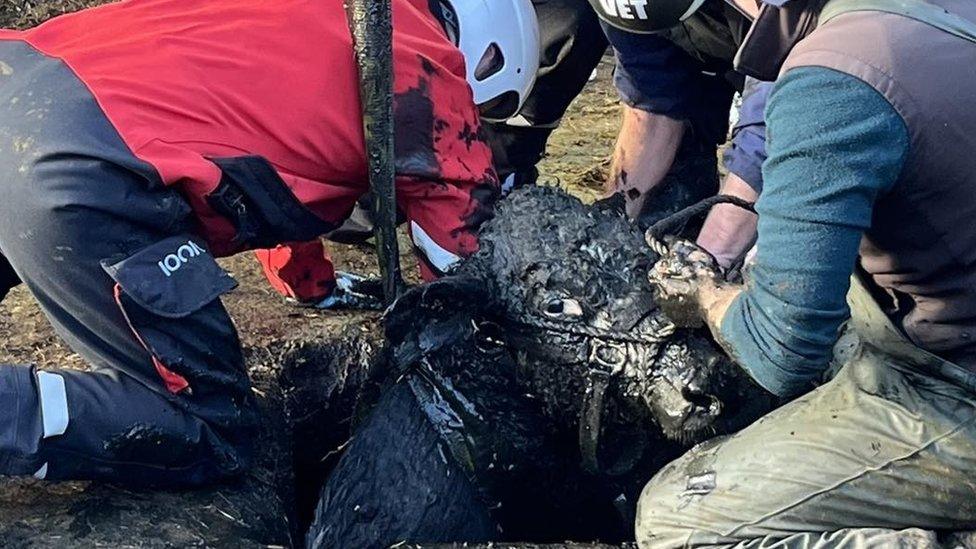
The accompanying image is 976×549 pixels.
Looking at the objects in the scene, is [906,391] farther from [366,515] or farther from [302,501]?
[302,501]

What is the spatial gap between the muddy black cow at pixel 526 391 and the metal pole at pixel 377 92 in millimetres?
295

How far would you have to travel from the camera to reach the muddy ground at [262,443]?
111 inches

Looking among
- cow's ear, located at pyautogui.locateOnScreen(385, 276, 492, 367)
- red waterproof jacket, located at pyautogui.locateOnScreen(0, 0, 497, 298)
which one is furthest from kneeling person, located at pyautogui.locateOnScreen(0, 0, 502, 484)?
cow's ear, located at pyautogui.locateOnScreen(385, 276, 492, 367)

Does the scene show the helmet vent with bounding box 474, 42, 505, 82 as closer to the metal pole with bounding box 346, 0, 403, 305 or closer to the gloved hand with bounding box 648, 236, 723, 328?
the metal pole with bounding box 346, 0, 403, 305

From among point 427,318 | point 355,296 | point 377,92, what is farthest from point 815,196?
point 355,296

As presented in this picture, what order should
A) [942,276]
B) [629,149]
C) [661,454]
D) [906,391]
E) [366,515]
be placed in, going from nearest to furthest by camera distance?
[942,276] → [906,391] → [366,515] → [661,454] → [629,149]

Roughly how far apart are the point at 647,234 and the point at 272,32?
112 centimetres

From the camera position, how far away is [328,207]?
3.48 meters

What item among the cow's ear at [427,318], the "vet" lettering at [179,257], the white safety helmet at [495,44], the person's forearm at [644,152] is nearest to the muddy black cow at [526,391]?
the cow's ear at [427,318]

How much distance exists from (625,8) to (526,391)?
4.24 ft

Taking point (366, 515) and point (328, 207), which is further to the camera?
point (328, 207)

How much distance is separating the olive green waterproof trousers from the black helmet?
1.31 m

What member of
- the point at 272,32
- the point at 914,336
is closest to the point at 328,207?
the point at 272,32

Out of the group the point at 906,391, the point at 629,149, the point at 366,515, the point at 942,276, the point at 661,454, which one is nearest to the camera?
the point at 942,276
